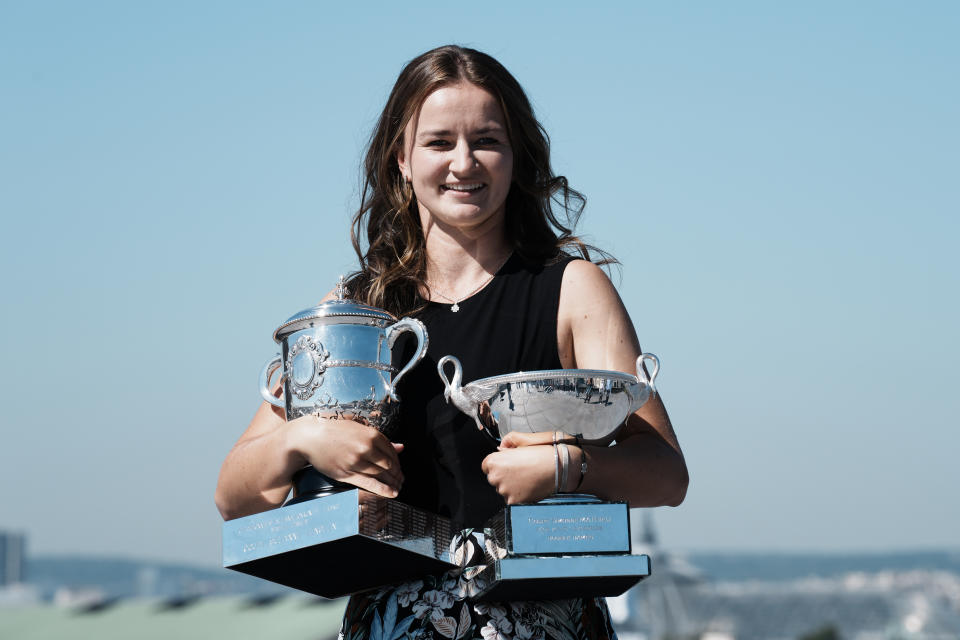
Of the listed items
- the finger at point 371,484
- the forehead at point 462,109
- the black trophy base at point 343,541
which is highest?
the forehead at point 462,109

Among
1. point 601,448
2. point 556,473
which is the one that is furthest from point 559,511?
point 601,448

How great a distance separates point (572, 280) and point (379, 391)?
525mm

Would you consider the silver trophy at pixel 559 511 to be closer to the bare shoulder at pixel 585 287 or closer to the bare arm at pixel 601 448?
the bare arm at pixel 601 448

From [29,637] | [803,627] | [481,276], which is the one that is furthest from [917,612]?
[481,276]

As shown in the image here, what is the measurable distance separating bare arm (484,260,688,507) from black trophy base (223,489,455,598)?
180mm

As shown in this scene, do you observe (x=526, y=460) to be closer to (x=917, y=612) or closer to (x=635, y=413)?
(x=635, y=413)

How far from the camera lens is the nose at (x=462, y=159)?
2693mm

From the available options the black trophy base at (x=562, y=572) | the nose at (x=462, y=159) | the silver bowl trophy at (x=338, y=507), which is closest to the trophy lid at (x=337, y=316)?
the silver bowl trophy at (x=338, y=507)

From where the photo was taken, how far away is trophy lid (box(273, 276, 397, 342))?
8.44 feet

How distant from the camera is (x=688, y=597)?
610 ft

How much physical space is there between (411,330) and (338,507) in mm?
487

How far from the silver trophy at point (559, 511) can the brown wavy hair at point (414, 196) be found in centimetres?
44

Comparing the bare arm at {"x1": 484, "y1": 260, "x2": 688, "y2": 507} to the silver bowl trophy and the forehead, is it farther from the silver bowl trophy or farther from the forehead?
the forehead

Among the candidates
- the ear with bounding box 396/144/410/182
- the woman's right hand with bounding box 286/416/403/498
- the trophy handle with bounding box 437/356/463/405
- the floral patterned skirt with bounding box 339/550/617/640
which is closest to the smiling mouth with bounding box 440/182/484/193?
the ear with bounding box 396/144/410/182
